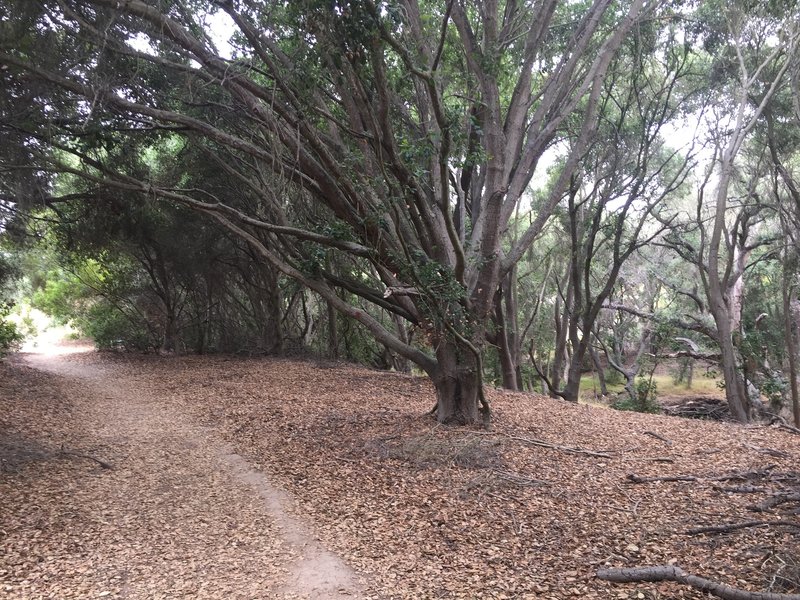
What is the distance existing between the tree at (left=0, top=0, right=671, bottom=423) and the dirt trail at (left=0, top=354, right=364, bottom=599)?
2.53m

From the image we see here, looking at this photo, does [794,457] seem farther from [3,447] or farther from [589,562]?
[3,447]

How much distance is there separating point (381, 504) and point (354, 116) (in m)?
4.58

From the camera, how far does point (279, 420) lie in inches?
322

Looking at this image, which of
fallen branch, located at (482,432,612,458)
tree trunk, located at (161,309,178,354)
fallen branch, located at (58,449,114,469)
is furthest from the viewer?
tree trunk, located at (161,309,178,354)

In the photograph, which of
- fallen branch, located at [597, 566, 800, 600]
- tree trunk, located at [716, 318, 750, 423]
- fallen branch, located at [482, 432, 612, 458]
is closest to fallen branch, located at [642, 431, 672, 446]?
fallen branch, located at [482, 432, 612, 458]

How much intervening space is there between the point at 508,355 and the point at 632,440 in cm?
557

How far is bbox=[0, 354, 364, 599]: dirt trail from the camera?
369 centimetres

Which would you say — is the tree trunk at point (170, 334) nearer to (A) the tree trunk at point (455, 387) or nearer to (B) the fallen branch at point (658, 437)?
(A) the tree trunk at point (455, 387)

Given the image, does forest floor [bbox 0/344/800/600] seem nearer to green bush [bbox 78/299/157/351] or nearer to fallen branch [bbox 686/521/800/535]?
fallen branch [bbox 686/521/800/535]

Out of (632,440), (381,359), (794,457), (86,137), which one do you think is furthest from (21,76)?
(381,359)

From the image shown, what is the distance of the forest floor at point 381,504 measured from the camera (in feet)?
12.1

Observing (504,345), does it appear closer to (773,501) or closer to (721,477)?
(721,477)

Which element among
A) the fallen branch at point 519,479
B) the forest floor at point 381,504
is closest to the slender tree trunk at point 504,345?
the forest floor at point 381,504

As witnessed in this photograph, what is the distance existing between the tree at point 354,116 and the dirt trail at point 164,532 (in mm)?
2529
